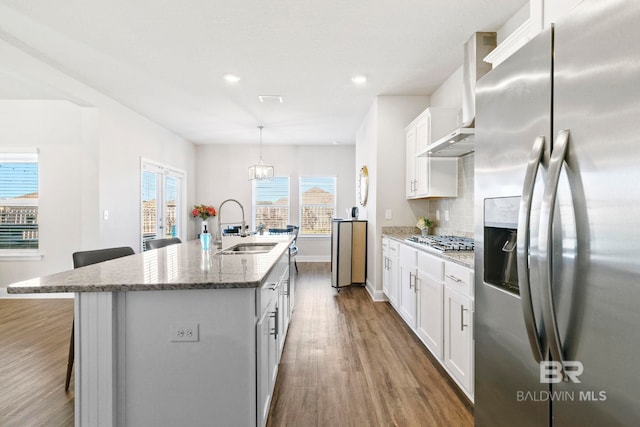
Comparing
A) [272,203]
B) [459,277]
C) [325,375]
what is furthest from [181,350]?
[272,203]

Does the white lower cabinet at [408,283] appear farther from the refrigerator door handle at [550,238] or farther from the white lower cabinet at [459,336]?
the refrigerator door handle at [550,238]

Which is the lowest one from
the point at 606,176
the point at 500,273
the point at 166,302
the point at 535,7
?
the point at 166,302

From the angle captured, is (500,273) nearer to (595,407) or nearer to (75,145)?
(595,407)

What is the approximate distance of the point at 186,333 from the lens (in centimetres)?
142

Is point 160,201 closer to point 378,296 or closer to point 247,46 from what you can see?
point 247,46

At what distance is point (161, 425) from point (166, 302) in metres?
0.54

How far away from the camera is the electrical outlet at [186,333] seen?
4.64 feet

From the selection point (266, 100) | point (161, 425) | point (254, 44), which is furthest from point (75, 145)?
point (161, 425)

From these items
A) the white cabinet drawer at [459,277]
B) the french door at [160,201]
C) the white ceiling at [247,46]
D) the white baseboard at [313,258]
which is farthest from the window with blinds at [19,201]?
the white cabinet drawer at [459,277]

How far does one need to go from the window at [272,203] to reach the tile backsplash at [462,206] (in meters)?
4.53

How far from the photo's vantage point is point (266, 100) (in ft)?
14.7

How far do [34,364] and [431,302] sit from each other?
3.23m

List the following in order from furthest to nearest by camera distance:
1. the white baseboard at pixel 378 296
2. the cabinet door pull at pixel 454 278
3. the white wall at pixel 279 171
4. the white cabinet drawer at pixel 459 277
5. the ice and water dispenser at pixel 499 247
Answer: the white wall at pixel 279 171 < the white baseboard at pixel 378 296 < the cabinet door pull at pixel 454 278 < the white cabinet drawer at pixel 459 277 < the ice and water dispenser at pixel 499 247

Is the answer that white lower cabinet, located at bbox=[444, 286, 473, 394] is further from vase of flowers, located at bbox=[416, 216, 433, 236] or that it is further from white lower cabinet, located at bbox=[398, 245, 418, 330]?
vase of flowers, located at bbox=[416, 216, 433, 236]
